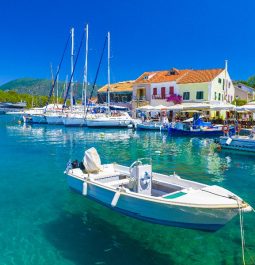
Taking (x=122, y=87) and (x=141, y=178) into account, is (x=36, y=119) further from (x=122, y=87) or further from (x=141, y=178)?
(x=141, y=178)

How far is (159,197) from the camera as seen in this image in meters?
8.54

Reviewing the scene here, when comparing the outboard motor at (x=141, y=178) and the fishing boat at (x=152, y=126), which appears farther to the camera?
the fishing boat at (x=152, y=126)

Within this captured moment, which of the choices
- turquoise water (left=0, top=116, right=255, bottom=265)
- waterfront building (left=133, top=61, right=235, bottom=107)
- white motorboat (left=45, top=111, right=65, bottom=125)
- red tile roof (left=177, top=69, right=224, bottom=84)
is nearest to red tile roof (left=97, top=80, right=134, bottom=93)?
waterfront building (left=133, top=61, right=235, bottom=107)

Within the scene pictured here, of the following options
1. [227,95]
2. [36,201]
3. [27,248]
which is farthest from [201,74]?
[27,248]

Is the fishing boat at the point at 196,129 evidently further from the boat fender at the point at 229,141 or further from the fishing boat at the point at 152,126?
the boat fender at the point at 229,141

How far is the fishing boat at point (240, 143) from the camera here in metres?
24.8

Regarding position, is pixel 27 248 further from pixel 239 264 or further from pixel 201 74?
pixel 201 74

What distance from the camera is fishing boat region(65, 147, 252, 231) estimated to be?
7.68 m

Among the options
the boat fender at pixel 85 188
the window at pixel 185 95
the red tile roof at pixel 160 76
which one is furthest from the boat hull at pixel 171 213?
the red tile roof at pixel 160 76

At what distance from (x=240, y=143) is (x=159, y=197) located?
18965mm

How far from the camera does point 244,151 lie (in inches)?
992

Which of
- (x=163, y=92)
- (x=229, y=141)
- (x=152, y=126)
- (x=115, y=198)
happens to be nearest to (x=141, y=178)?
(x=115, y=198)

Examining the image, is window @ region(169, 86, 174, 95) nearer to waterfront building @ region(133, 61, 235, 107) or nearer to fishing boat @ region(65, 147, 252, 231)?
waterfront building @ region(133, 61, 235, 107)

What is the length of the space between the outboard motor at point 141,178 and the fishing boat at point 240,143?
55.8ft
